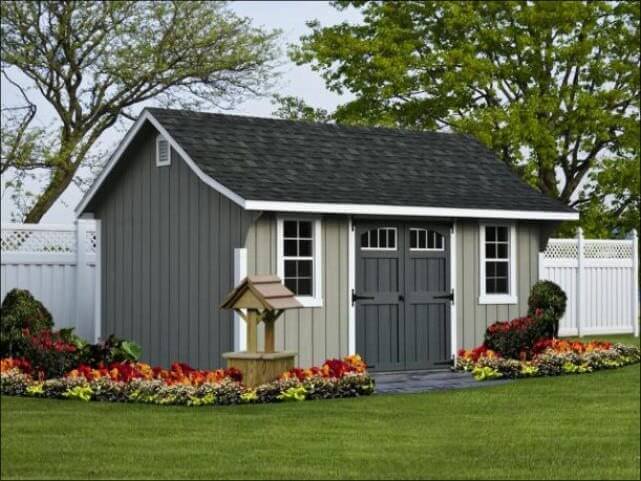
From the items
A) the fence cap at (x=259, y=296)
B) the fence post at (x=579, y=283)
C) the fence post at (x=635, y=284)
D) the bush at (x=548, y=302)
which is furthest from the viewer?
the fence post at (x=635, y=284)

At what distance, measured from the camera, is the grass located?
35.4 ft

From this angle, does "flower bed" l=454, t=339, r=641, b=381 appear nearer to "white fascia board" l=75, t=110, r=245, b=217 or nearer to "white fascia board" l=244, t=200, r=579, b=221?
"white fascia board" l=244, t=200, r=579, b=221

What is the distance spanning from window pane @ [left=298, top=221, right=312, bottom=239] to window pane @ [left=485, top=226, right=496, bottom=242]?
3.54 meters

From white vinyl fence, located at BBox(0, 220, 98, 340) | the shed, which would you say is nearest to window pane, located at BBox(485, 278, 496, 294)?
the shed

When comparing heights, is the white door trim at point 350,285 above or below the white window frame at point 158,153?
below

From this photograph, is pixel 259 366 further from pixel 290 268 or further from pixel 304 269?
pixel 304 269

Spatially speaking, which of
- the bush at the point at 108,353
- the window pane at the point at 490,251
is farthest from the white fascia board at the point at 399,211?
the bush at the point at 108,353

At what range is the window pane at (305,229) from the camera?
60.9 feet

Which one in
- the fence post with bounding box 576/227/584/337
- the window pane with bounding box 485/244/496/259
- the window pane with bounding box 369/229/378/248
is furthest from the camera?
the fence post with bounding box 576/227/584/337

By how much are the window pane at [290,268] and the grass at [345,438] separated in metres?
3.04

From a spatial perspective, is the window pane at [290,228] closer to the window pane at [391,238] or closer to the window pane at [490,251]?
the window pane at [391,238]

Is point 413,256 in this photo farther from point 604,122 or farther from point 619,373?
point 604,122

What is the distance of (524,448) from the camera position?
39.3ft

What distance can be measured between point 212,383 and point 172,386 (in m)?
0.49
